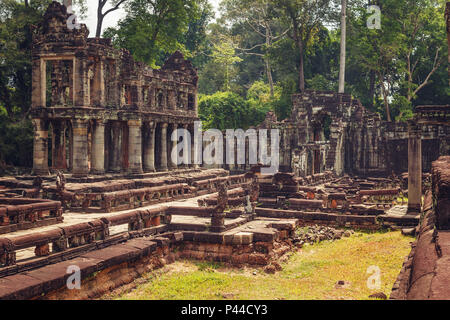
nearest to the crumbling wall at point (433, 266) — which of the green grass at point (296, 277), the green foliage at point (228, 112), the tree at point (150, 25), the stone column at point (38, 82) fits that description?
the green grass at point (296, 277)

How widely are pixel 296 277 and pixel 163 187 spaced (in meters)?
11.4

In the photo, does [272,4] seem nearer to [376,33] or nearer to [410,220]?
[376,33]

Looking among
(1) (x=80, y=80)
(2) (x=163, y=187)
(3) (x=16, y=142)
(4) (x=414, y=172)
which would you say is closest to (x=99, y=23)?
(3) (x=16, y=142)

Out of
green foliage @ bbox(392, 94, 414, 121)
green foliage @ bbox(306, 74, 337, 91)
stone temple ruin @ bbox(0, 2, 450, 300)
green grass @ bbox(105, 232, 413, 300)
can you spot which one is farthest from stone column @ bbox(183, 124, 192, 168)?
green grass @ bbox(105, 232, 413, 300)

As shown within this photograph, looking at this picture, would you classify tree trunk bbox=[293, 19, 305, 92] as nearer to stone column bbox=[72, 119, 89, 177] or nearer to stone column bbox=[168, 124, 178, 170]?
stone column bbox=[168, 124, 178, 170]

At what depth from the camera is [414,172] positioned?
17.0 meters

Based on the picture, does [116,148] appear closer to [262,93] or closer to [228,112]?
[228,112]

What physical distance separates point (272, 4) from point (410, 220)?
32.9m

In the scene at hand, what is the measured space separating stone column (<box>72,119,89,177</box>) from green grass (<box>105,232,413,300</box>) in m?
11.7

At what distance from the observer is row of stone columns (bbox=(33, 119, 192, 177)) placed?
2292 centimetres

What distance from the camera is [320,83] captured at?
4366cm

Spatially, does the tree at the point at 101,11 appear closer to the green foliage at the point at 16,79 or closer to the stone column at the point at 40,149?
the green foliage at the point at 16,79

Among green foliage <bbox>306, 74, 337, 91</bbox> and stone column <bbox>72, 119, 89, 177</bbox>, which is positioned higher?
green foliage <bbox>306, 74, 337, 91</bbox>

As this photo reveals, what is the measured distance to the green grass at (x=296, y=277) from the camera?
989cm
